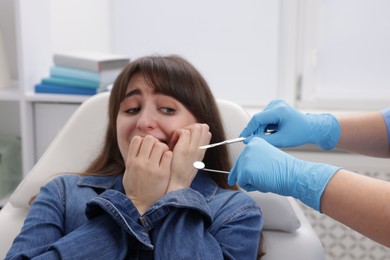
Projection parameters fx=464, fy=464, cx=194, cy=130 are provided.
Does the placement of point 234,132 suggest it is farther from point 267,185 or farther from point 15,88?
point 15,88

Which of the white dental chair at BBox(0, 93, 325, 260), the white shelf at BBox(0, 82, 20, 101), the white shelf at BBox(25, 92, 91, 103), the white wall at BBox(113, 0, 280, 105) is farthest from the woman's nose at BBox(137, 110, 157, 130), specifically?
the white wall at BBox(113, 0, 280, 105)

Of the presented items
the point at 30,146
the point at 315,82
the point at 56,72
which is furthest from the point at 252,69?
the point at 30,146

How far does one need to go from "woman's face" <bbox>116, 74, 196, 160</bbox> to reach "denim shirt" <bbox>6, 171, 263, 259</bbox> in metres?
0.19

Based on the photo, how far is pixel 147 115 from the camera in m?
1.22

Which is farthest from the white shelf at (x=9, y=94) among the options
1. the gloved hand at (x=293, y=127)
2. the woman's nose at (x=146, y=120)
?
the gloved hand at (x=293, y=127)

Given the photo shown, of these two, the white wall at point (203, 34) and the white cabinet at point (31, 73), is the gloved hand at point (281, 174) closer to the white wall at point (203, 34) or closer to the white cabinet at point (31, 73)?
the white cabinet at point (31, 73)

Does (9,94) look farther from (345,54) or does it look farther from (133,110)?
(345,54)

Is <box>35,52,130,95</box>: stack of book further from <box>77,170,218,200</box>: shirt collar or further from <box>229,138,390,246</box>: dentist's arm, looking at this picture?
<box>229,138,390,246</box>: dentist's arm

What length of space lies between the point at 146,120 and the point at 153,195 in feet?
0.65

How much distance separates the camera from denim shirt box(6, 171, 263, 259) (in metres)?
1.03

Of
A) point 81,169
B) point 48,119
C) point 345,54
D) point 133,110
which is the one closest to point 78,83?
point 48,119

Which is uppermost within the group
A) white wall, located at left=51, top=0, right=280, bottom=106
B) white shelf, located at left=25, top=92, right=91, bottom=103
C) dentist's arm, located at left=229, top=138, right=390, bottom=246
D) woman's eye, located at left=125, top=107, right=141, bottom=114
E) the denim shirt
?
white wall, located at left=51, top=0, right=280, bottom=106

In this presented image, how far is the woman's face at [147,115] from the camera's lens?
1.22m

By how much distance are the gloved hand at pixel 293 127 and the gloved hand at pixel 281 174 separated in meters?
0.24
